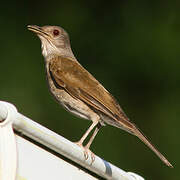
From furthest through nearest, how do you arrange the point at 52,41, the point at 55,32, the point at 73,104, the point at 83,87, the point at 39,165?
the point at 55,32, the point at 52,41, the point at 83,87, the point at 73,104, the point at 39,165

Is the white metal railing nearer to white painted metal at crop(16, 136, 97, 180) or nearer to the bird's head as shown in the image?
white painted metal at crop(16, 136, 97, 180)

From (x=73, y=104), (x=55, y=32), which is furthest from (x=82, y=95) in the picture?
(x=55, y=32)

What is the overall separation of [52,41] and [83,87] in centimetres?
127

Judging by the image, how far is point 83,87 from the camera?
6.06 m

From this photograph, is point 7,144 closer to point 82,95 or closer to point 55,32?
point 82,95

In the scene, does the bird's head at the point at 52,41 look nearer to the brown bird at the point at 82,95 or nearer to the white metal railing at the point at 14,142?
the brown bird at the point at 82,95

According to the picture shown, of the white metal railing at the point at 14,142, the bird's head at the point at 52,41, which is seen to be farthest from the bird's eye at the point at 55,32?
the white metal railing at the point at 14,142

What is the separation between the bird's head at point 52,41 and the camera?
700 cm

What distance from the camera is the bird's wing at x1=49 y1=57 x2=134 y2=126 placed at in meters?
5.62

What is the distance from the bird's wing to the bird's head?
0.34 metres

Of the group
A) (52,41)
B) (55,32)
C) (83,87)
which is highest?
(55,32)

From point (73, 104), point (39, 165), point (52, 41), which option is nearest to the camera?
point (39, 165)

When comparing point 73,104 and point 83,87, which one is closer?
point 73,104

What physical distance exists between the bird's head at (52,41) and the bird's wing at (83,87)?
0.34 m
